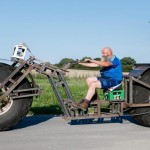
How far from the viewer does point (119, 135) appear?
766cm

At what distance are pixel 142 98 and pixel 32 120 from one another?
2339mm

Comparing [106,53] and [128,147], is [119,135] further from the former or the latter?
[106,53]

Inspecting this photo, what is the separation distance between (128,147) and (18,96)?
2.33 metres

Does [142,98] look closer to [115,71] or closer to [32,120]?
[115,71]

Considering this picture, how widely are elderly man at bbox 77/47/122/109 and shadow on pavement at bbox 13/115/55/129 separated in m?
1.22

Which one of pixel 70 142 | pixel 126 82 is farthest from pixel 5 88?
pixel 126 82

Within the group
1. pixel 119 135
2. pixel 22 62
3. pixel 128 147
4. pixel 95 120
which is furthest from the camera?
pixel 95 120

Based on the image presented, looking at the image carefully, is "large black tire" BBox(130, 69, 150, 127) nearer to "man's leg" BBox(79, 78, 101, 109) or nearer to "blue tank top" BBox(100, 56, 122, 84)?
"blue tank top" BBox(100, 56, 122, 84)

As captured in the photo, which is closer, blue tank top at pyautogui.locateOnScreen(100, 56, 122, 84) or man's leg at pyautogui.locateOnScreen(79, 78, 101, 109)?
man's leg at pyautogui.locateOnScreen(79, 78, 101, 109)

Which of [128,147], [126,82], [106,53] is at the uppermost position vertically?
[106,53]

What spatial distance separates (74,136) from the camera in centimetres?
755

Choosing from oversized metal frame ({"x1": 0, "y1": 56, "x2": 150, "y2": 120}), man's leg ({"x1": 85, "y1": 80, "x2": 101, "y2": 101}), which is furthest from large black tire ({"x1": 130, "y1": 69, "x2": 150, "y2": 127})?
man's leg ({"x1": 85, "y1": 80, "x2": 101, "y2": 101})

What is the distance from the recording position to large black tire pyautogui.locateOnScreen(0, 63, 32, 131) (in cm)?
791

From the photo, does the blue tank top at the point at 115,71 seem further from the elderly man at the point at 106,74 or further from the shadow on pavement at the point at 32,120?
the shadow on pavement at the point at 32,120
